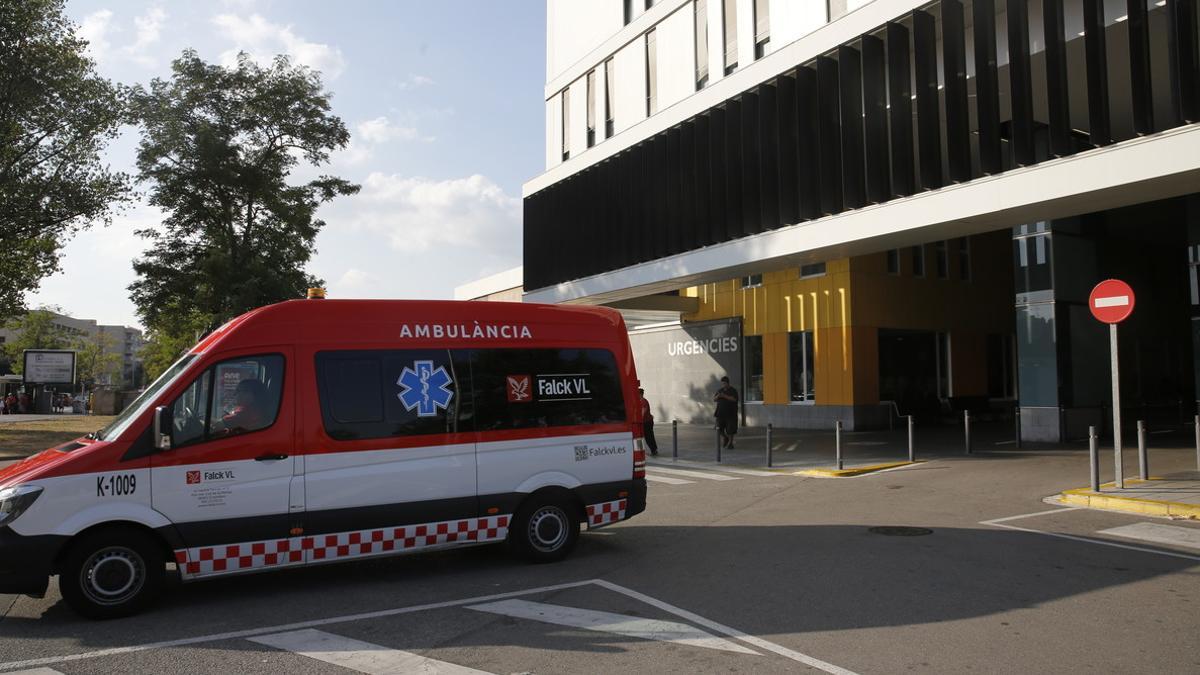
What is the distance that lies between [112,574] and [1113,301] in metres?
12.5

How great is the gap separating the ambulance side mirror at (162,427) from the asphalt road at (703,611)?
132cm

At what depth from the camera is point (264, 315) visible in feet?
23.7

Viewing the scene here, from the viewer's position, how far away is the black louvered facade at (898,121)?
48.4 feet

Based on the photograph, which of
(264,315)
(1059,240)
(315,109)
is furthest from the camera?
(315,109)

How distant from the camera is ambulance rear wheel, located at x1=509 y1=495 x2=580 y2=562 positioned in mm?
8055

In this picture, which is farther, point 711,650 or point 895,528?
point 895,528

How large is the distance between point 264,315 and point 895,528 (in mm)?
7253

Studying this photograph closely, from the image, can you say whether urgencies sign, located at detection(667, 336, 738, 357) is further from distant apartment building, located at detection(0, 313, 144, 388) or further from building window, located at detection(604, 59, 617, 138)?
distant apartment building, located at detection(0, 313, 144, 388)

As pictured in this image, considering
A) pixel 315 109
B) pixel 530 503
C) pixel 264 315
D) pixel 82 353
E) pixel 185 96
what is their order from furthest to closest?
pixel 82 353 < pixel 315 109 < pixel 185 96 < pixel 530 503 < pixel 264 315

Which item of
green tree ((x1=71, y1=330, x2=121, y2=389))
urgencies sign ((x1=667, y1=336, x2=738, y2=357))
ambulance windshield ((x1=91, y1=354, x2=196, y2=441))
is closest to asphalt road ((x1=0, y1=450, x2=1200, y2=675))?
ambulance windshield ((x1=91, y1=354, x2=196, y2=441))

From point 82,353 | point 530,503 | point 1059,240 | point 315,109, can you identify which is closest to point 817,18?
point 1059,240

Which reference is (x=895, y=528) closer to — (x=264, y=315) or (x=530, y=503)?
(x=530, y=503)

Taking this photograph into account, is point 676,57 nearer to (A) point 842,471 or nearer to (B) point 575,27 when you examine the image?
(B) point 575,27

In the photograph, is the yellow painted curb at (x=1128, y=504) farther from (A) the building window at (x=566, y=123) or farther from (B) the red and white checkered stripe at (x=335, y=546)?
(A) the building window at (x=566, y=123)
